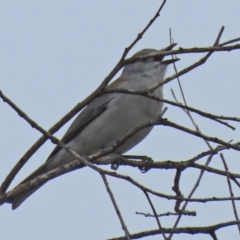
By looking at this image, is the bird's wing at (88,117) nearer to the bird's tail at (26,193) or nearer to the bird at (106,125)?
the bird at (106,125)

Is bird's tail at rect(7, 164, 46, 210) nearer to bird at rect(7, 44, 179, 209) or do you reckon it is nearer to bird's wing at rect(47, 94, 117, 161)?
bird at rect(7, 44, 179, 209)

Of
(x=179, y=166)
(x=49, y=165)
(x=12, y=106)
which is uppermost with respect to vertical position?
(x=49, y=165)

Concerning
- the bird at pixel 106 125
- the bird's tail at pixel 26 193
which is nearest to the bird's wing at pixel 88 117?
the bird at pixel 106 125

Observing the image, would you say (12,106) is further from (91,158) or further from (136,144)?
(136,144)

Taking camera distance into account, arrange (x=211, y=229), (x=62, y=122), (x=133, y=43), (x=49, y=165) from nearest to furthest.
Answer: (x=211, y=229)
(x=133, y=43)
(x=62, y=122)
(x=49, y=165)

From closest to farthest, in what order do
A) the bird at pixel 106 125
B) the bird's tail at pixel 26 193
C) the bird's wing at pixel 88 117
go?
the bird's tail at pixel 26 193 → the bird at pixel 106 125 → the bird's wing at pixel 88 117

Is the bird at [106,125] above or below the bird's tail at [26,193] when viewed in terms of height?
above

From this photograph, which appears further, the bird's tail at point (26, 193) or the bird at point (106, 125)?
the bird at point (106, 125)

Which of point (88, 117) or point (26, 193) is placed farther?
point (88, 117)

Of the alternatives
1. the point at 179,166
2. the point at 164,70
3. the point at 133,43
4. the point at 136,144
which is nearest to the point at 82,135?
the point at 136,144

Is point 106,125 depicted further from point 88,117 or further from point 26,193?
point 26,193

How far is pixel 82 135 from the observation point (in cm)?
771

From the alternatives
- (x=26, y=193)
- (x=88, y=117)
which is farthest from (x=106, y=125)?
(x=26, y=193)

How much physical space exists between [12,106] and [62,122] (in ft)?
1.84
